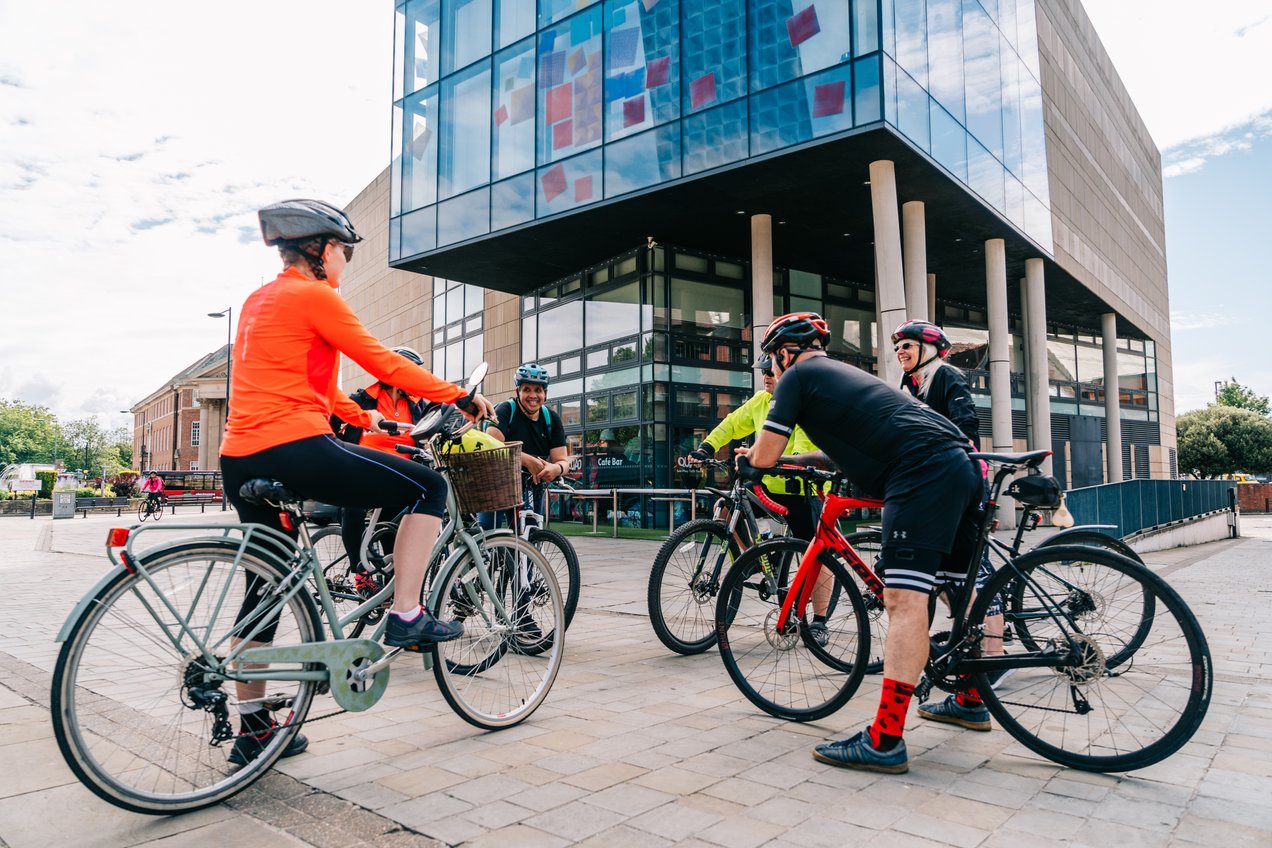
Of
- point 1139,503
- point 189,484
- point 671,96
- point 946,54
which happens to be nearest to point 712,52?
point 671,96

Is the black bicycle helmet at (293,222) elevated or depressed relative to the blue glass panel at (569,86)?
depressed

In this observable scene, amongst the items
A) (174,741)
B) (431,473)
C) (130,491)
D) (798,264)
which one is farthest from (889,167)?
(130,491)

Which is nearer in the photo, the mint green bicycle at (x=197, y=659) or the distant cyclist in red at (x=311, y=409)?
the mint green bicycle at (x=197, y=659)

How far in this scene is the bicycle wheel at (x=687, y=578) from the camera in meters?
5.20

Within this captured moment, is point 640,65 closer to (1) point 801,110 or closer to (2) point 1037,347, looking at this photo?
(1) point 801,110

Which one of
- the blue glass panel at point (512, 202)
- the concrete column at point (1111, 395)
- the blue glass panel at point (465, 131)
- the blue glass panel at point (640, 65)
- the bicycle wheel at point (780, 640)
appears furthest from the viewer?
the concrete column at point (1111, 395)

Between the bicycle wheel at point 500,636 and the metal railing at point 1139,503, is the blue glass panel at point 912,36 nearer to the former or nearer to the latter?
the metal railing at point 1139,503

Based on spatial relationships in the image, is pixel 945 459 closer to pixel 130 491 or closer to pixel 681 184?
pixel 681 184

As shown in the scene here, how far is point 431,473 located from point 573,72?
17.2 m

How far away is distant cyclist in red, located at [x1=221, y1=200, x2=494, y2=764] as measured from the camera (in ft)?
9.37

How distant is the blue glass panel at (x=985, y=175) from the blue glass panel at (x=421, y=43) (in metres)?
13.3

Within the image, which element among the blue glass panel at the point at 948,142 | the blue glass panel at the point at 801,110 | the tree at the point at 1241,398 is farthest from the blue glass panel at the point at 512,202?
the tree at the point at 1241,398

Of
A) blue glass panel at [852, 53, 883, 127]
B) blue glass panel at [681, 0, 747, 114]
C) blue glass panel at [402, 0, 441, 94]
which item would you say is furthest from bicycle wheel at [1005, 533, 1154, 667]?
blue glass panel at [402, 0, 441, 94]

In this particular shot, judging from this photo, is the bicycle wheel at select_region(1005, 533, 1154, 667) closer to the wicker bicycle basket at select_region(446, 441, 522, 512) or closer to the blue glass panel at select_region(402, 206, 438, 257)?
the wicker bicycle basket at select_region(446, 441, 522, 512)
